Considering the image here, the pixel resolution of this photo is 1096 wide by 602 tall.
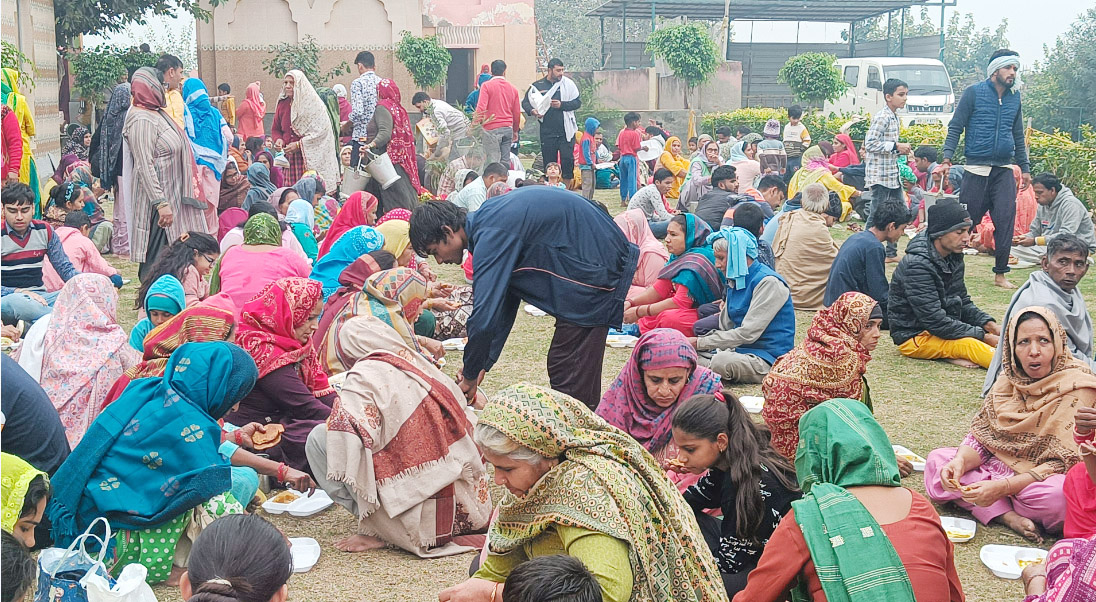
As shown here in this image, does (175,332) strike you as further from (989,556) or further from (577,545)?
(989,556)

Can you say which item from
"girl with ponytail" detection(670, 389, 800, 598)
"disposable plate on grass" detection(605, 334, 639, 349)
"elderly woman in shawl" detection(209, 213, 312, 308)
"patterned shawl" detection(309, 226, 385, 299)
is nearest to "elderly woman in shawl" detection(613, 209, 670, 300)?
"disposable plate on grass" detection(605, 334, 639, 349)

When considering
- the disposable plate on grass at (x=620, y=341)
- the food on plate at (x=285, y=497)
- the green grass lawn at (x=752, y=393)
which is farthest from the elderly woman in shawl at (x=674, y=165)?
the food on plate at (x=285, y=497)

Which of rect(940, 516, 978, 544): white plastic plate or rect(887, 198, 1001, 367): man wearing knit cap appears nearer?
rect(940, 516, 978, 544): white plastic plate

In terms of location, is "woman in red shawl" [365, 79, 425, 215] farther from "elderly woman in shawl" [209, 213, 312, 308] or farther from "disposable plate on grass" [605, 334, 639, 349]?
"elderly woman in shawl" [209, 213, 312, 308]

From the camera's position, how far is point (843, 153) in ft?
46.8

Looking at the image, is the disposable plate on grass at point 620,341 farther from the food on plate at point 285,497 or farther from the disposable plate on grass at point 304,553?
the disposable plate on grass at point 304,553

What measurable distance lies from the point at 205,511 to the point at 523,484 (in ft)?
5.07

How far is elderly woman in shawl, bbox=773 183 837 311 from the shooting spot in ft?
26.0

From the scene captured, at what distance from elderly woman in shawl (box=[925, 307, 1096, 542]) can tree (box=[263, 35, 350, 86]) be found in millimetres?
17976

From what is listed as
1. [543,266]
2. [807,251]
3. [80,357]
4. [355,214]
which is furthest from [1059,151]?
[80,357]

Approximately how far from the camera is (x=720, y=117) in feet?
71.4

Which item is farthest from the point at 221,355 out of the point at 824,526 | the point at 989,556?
the point at 989,556

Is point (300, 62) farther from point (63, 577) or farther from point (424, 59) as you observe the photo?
point (63, 577)

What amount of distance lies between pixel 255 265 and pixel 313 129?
18.1 feet
